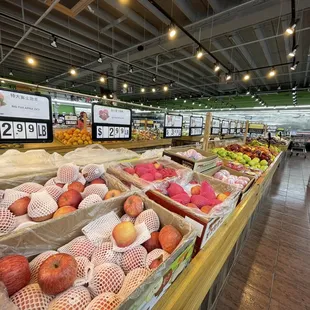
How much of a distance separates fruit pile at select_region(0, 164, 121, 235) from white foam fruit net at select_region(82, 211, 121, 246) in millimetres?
97

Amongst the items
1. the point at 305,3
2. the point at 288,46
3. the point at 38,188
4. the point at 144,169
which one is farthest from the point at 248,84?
the point at 38,188

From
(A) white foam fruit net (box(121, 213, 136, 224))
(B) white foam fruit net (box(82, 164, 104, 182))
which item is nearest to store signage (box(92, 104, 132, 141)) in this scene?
(B) white foam fruit net (box(82, 164, 104, 182))

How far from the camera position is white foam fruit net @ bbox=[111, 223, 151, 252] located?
0.75 metres

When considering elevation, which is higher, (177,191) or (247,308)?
(177,191)

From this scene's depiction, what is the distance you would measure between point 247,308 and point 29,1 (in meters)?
6.93

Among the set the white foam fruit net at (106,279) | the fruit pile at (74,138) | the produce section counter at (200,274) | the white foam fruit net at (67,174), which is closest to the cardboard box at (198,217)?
the produce section counter at (200,274)

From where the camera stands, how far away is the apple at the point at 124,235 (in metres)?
0.77

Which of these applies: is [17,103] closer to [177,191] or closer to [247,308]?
[177,191]

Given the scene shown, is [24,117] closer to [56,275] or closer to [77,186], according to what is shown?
[77,186]

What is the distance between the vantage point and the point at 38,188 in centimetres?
106

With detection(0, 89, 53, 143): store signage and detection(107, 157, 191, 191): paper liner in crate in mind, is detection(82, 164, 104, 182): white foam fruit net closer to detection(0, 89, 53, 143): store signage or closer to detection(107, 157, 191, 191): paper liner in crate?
detection(107, 157, 191, 191): paper liner in crate

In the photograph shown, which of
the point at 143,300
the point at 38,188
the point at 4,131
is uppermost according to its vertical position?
the point at 4,131

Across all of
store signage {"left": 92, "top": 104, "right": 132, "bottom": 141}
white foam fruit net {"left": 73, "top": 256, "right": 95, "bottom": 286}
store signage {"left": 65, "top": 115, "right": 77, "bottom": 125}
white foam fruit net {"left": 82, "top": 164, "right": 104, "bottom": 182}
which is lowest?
white foam fruit net {"left": 73, "top": 256, "right": 95, "bottom": 286}

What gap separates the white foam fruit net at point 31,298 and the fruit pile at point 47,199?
11.3 inches
